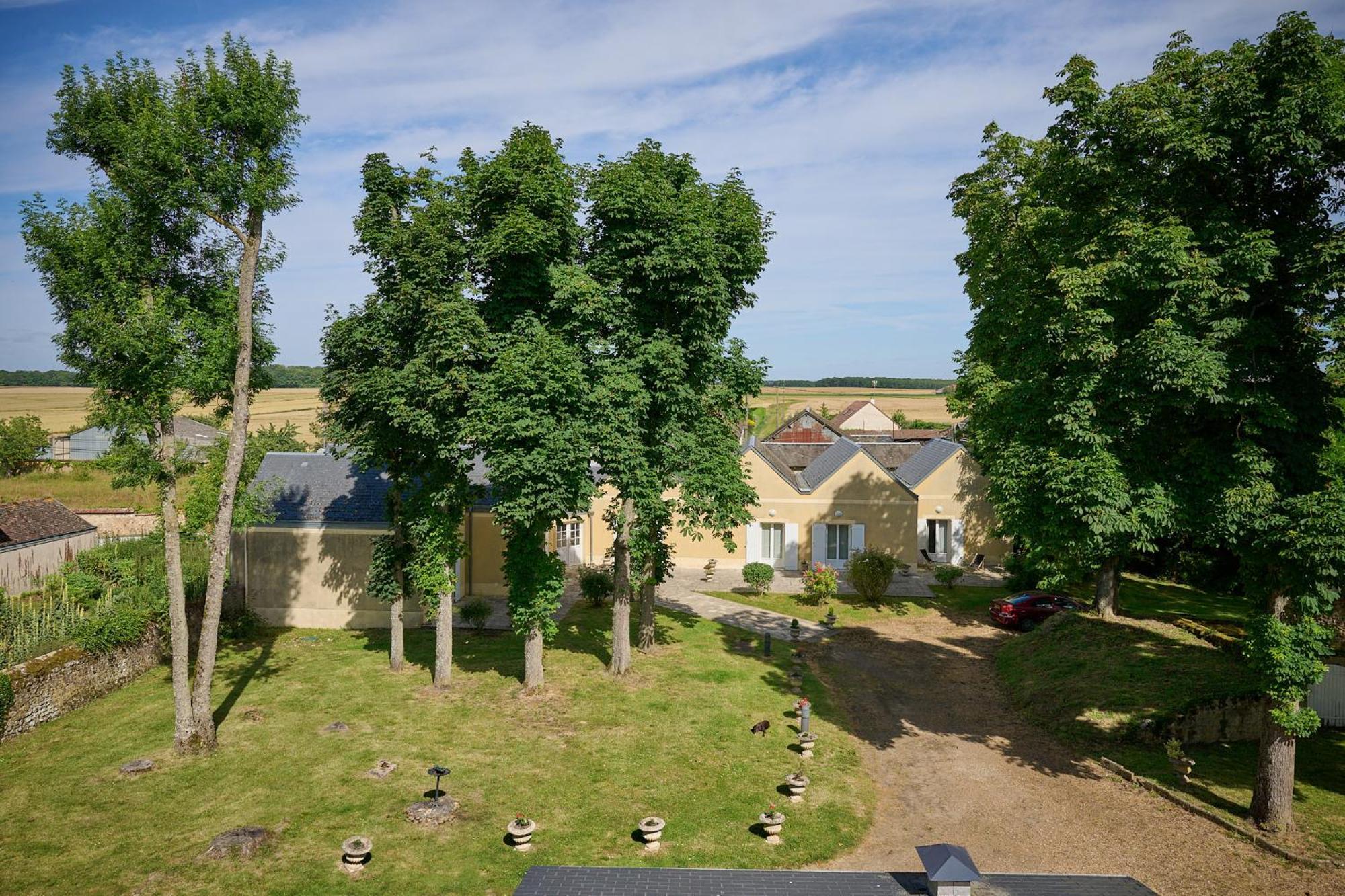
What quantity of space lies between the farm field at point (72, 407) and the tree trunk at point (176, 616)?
49303mm

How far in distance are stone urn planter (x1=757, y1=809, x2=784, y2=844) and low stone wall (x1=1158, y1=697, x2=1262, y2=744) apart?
35.0ft

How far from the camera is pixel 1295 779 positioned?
15719 millimetres

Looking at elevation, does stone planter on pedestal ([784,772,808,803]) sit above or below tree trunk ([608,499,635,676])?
below

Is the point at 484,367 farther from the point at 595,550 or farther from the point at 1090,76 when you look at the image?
the point at 595,550

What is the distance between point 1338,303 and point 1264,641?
621 cm

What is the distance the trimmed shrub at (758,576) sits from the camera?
33.3 m

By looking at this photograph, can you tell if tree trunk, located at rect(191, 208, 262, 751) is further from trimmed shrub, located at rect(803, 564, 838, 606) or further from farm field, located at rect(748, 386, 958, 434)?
farm field, located at rect(748, 386, 958, 434)

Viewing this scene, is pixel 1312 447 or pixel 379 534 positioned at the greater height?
pixel 1312 447

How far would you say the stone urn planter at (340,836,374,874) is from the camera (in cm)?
1230

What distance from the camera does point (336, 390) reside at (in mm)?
20797

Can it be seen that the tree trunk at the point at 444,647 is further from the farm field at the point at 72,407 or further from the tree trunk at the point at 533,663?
the farm field at the point at 72,407

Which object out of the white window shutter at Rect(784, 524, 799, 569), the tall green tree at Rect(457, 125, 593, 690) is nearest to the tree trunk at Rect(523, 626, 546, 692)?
the tall green tree at Rect(457, 125, 593, 690)

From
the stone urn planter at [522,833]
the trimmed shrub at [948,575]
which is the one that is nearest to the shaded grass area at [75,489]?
the stone urn planter at [522,833]

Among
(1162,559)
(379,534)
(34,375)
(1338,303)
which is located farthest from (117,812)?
(34,375)
